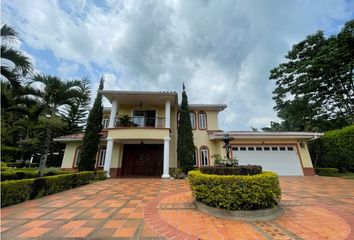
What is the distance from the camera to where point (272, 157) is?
12727 mm

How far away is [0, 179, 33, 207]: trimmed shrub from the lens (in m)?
4.49

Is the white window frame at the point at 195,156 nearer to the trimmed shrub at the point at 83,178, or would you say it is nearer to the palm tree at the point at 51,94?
the trimmed shrub at the point at 83,178

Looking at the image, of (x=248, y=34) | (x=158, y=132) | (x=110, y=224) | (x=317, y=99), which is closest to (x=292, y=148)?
(x=317, y=99)

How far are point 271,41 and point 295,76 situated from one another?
10.4 meters

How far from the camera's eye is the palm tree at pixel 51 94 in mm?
9430

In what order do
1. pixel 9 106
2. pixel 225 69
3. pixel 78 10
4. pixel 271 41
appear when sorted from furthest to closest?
1. pixel 225 69
2. pixel 271 41
3. pixel 9 106
4. pixel 78 10

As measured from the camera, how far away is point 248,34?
9258mm

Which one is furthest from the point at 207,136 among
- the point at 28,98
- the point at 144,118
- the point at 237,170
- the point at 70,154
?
the point at 28,98

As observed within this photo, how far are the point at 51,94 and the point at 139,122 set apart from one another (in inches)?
235

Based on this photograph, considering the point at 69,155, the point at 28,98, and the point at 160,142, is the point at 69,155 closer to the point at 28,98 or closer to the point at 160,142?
the point at 28,98

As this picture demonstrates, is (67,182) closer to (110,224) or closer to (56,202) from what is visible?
(56,202)

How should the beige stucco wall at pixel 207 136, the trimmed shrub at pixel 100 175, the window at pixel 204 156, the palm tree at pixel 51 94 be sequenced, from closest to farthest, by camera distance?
the palm tree at pixel 51 94 < the trimmed shrub at pixel 100 175 < the window at pixel 204 156 < the beige stucco wall at pixel 207 136

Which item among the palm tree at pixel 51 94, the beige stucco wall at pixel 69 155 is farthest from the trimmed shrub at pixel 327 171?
the beige stucco wall at pixel 69 155

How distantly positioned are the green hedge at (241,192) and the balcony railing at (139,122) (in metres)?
9.47
